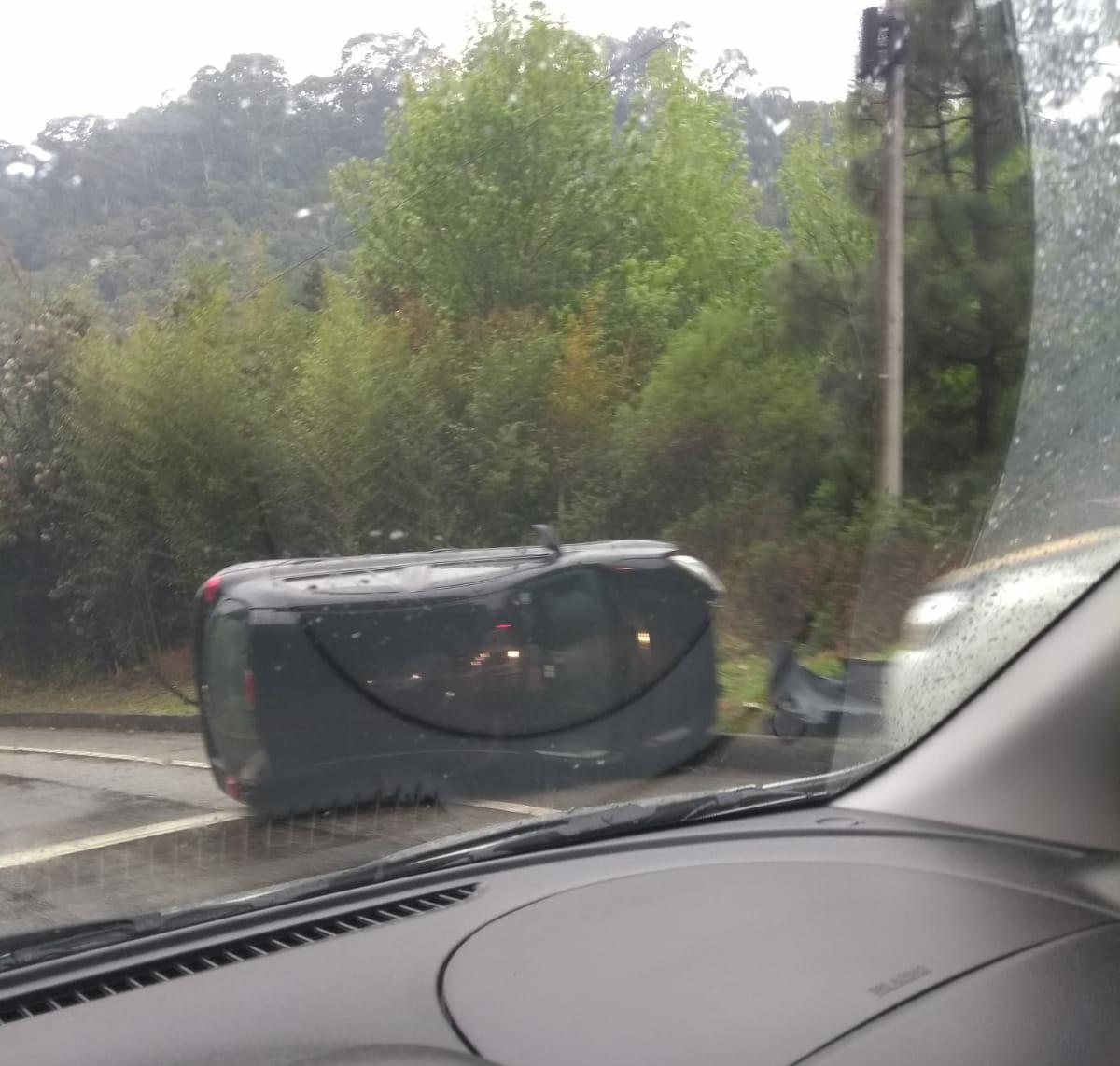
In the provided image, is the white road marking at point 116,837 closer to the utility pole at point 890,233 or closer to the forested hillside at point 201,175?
the forested hillside at point 201,175

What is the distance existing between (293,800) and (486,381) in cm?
272

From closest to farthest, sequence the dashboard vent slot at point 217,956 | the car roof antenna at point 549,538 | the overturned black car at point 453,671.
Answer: the dashboard vent slot at point 217,956
the overturned black car at point 453,671
the car roof antenna at point 549,538

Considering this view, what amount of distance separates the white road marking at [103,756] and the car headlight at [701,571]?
7.84ft

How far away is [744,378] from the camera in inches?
285

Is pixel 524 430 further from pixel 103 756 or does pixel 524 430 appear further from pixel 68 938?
pixel 68 938

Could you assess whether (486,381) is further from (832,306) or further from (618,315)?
(832,306)

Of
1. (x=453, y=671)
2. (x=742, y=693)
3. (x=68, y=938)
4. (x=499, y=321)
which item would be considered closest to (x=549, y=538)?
(x=453, y=671)

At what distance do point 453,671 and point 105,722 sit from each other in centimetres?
132

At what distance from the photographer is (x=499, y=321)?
6.45 m

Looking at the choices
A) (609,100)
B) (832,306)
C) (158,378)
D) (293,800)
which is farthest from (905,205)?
(293,800)

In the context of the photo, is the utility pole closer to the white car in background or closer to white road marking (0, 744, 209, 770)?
the white car in background

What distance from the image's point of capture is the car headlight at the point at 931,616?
4.04 metres

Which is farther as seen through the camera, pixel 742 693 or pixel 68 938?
pixel 742 693

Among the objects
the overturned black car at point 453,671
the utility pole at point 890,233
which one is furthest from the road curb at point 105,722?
the utility pole at point 890,233
